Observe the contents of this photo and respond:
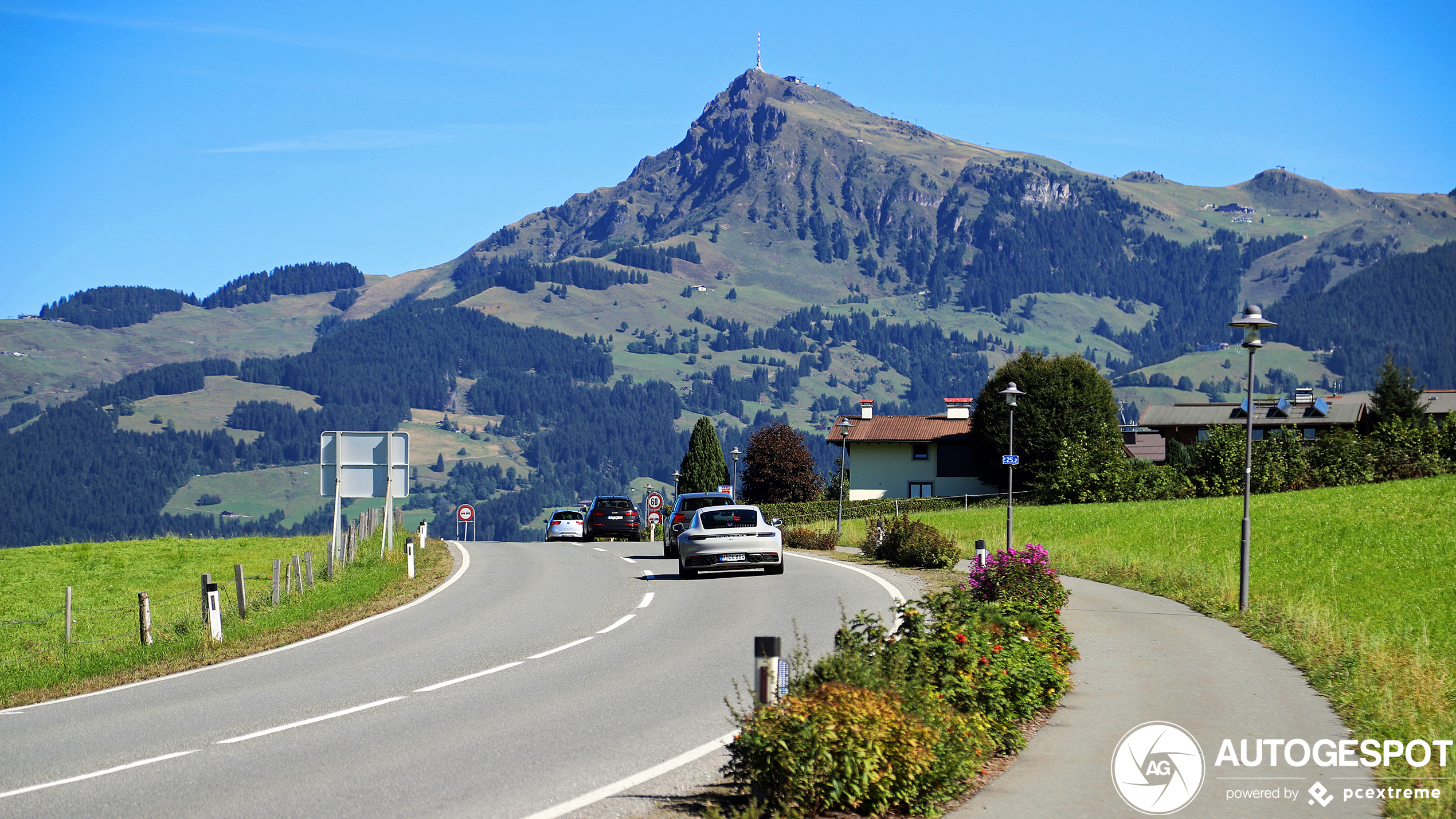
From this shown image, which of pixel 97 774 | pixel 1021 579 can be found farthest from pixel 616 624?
pixel 97 774

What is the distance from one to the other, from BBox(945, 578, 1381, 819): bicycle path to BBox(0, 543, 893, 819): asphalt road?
8.68ft

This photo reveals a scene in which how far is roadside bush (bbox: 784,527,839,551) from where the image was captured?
1503 inches

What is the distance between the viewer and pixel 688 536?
Answer: 82.4ft

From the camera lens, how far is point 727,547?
24953 mm

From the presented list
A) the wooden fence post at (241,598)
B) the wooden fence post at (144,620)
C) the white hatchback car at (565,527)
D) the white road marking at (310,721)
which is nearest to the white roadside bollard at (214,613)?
the wooden fence post at (144,620)

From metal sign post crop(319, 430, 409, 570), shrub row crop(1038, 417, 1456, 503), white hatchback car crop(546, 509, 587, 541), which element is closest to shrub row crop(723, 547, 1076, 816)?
metal sign post crop(319, 430, 409, 570)

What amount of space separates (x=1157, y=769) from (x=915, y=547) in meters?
Answer: 19.7

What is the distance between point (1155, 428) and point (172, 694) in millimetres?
110467

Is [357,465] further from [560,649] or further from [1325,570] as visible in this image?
[1325,570]

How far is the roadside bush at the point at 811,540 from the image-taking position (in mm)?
38188

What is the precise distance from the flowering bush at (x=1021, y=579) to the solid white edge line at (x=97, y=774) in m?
8.26

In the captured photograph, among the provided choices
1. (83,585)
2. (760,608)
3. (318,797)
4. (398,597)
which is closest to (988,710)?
(318,797)

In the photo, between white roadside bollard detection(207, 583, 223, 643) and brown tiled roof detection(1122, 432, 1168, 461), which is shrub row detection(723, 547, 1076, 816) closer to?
white roadside bollard detection(207, 583, 223, 643)

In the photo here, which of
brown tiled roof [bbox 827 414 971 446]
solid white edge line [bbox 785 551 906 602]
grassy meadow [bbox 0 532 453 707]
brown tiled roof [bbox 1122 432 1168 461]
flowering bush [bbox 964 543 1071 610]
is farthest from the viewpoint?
brown tiled roof [bbox 1122 432 1168 461]
